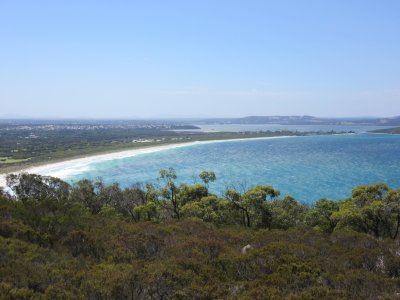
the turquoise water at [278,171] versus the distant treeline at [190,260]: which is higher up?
the distant treeline at [190,260]

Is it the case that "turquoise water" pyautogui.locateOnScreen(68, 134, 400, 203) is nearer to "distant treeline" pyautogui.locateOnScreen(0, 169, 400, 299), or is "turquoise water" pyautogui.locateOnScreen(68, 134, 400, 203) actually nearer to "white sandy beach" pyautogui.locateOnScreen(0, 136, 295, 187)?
"white sandy beach" pyautogui.locateOnScreen(0, 136, 295, 187)

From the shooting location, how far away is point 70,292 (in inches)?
526

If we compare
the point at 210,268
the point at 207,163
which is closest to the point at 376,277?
the point at 210,268

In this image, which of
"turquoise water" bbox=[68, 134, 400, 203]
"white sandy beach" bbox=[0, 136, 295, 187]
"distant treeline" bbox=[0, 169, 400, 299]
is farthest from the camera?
"white sandy beach" bbox=[0, 136, 295, 187]

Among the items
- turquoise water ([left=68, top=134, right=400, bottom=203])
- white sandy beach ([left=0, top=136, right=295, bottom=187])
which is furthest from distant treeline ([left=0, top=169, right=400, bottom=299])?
white sandy beach ([left=0, top=136, right=295, bottom=187])

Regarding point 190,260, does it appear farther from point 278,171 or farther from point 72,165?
point 72,165

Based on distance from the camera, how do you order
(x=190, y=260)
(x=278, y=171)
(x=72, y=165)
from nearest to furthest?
1. (x=190, y=260)
2. (x=278, y=171)
3. (x=72, y=165)

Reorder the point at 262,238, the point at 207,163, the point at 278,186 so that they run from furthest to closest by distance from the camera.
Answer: the point at 207,163
the point at 278,186
the point at 262,238

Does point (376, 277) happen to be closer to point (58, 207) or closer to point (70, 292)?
point (70, 292)

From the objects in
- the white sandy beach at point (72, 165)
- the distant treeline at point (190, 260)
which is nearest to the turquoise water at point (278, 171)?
the white sandy beach at point (72, 165)

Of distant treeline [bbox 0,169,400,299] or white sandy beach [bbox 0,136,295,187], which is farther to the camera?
white sandy beach [bbox 0,136,295,187]

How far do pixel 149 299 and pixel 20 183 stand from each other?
133 feet

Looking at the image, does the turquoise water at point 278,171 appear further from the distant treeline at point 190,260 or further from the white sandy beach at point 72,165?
the distant treeline at point 190,260

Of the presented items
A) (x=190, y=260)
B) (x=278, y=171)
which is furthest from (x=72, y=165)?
(x=190, y=260)
